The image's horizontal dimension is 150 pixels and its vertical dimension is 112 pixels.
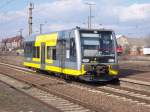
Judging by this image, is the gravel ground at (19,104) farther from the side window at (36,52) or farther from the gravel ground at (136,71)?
the side window at (36,52)

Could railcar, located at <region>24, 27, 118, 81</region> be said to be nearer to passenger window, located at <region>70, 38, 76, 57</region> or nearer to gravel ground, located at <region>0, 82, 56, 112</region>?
passenger window, located at <region>70, 38, 76, 57</region>

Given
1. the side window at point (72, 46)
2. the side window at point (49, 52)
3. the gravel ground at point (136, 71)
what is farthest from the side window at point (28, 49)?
the side window at point (72, 46)

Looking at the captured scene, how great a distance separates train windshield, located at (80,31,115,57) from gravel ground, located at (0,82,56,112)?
5.03 meters

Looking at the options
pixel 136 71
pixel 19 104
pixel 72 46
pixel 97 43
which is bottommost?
pixel 19 104

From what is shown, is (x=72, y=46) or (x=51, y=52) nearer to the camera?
(x=72, y=46)

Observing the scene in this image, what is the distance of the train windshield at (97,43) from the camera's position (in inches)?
797

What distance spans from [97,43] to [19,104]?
8102mm

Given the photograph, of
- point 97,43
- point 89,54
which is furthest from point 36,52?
point 89,54

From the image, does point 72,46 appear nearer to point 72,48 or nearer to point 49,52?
point 72,48

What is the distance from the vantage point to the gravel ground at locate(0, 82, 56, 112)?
12116mm

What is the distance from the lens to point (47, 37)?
2595cm

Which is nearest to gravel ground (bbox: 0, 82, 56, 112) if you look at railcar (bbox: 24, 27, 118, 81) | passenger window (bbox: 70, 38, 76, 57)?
railcar (bbox: 24, 27, 118, 81)

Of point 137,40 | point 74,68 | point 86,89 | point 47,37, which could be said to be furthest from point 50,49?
point 137,40

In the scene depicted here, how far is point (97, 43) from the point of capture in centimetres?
2050
